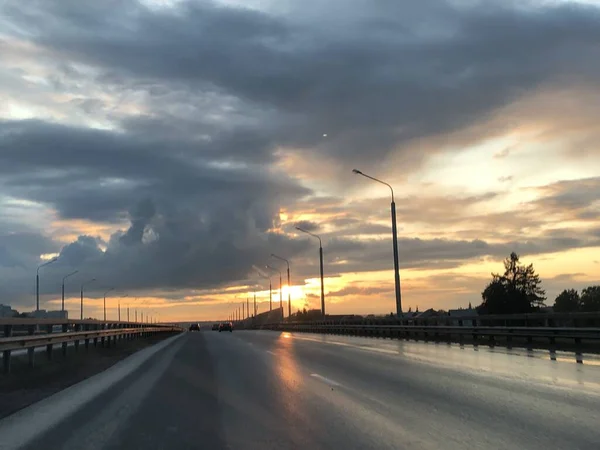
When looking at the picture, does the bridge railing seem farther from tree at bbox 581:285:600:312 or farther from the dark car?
tree at bbox 581:285:600:312

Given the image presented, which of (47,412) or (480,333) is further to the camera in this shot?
(480,333)

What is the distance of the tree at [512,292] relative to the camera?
11519cm

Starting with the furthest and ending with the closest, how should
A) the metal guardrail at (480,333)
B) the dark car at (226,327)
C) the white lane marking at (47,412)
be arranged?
the dark car at (226,327) < the metal guardrail at (480,333) < the white lane marking at (47,412)

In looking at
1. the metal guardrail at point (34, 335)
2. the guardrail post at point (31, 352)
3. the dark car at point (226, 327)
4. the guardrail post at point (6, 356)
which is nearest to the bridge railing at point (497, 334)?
the metal guardrail at point (34, 335)

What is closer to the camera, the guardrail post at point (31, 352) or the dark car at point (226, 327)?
the guardrail post at point (31, 352)

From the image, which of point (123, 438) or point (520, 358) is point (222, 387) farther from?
point (520, 358)

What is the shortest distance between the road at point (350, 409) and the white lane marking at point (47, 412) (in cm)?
16

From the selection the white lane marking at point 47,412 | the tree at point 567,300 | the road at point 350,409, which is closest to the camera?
the road at point 350,409

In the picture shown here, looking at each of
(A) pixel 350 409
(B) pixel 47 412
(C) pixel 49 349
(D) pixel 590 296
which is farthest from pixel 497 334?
(D) pixel 590 296

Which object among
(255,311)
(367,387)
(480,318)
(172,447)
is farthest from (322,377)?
(255,311)

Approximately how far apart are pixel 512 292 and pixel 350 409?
116 m

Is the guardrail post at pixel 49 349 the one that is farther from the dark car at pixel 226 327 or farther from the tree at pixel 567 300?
the tree at pixel 567 300

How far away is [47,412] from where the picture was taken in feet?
39.0

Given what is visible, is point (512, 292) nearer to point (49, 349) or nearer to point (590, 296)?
point (590, 296)
